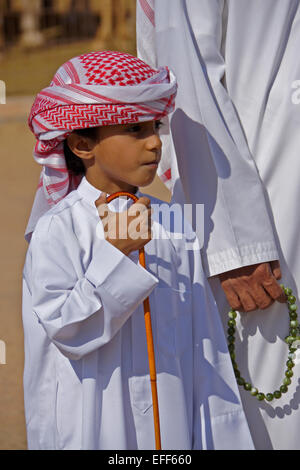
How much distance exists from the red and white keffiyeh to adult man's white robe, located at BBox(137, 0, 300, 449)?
0.24 metres

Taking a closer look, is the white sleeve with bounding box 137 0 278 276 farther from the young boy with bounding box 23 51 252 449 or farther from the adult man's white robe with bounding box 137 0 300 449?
the young boy with bounding box 23 51 252 449

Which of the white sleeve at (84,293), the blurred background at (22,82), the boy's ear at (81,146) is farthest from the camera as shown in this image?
the blurred background at (22,82)

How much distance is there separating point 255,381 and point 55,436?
0.73 m

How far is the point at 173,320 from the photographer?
8.61 ft

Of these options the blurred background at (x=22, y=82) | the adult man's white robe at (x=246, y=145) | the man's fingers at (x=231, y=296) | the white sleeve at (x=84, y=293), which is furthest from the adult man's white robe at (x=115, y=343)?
the blurred background at (x=22, y=82)

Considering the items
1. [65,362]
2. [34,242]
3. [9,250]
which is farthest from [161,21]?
[9,250]

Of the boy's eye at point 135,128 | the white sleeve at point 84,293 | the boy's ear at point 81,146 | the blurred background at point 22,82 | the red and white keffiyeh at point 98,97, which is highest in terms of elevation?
the red and white keffiyeh at point 98,97

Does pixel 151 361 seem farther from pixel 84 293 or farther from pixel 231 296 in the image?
pixel 231 296

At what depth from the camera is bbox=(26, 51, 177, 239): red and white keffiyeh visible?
2.51 m

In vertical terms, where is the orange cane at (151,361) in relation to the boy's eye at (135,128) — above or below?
below

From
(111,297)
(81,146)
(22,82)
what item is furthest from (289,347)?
(22,82)

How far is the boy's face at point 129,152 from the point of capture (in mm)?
2568

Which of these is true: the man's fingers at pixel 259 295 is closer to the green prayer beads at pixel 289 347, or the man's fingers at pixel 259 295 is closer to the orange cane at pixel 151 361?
the green prayer beads at pixel 289 347
